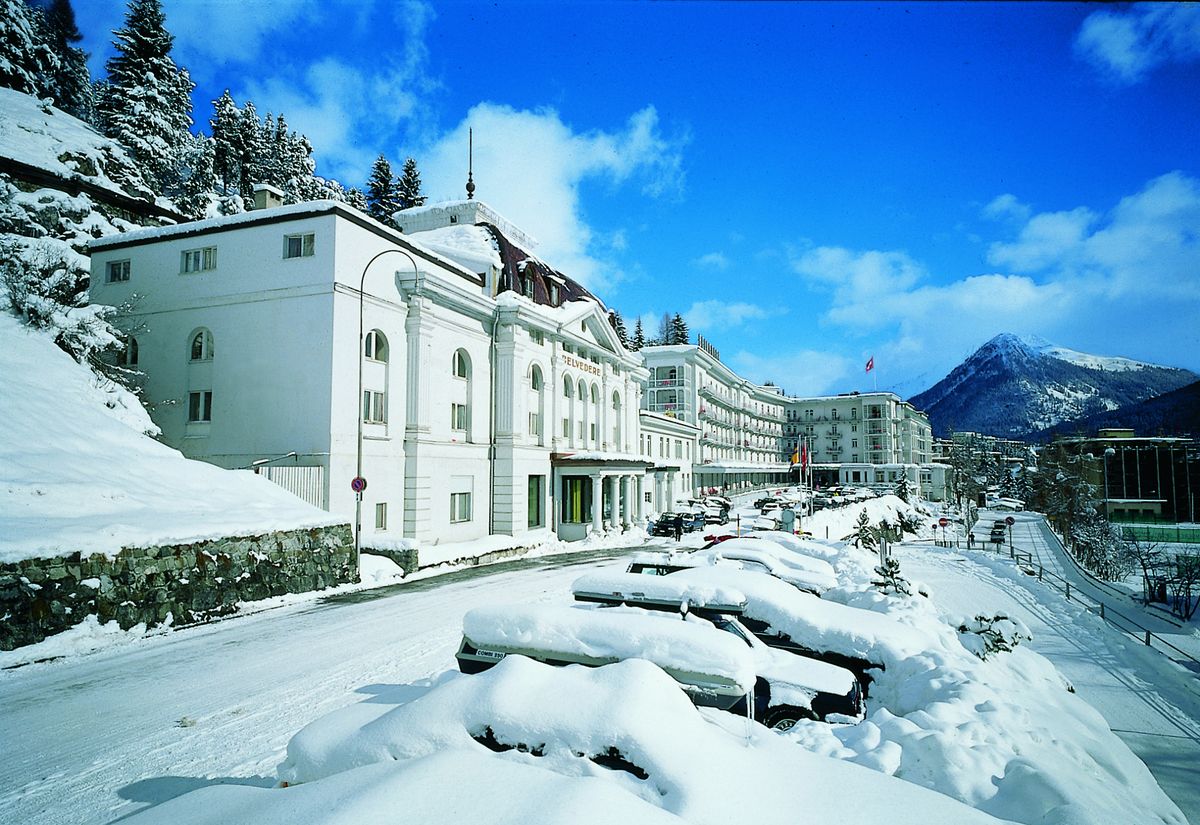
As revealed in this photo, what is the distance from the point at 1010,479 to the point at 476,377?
111 meters

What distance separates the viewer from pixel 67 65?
57906 mm

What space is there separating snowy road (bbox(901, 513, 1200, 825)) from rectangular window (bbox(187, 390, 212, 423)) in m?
27.7

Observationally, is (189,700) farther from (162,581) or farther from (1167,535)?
(1167,535)

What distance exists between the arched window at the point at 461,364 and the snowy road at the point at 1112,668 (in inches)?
824

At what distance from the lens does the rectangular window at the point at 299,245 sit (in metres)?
21.7

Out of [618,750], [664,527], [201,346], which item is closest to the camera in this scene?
[618,750]

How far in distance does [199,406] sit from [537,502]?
15.6 m

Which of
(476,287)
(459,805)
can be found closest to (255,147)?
(476,287)

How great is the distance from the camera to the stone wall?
10.2 m

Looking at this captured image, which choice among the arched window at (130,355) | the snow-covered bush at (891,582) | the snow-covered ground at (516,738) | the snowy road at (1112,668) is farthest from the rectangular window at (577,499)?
the snow-covered ground at (516,738)

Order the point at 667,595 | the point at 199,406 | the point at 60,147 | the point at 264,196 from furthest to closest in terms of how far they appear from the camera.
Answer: the point at 60,147, the point at 264,196, the point at 199,406, the point at 667,595

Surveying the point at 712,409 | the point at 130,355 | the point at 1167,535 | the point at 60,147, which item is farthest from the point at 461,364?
the point at 1167,535

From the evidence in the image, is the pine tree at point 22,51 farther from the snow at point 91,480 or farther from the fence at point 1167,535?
the fence at point 1167,535

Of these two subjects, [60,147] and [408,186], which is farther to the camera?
[408,186]
